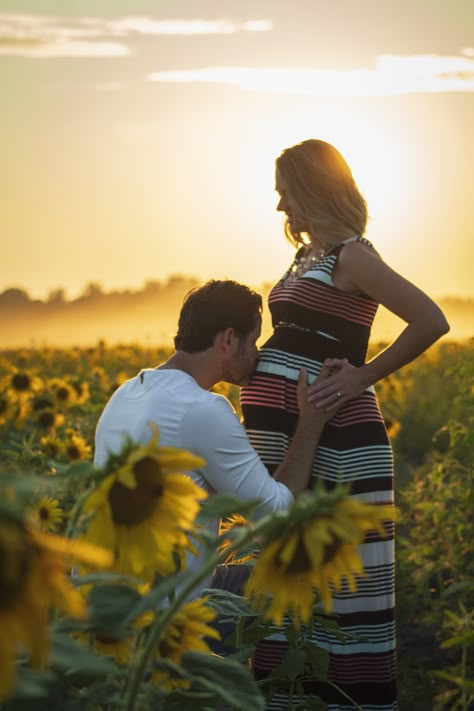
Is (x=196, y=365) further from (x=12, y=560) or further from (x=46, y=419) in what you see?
(x=46, y=419)

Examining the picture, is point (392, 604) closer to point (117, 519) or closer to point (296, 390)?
point (296, 390)

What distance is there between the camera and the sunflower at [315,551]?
0.87 meters

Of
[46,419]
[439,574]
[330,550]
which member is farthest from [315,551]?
[46,419]

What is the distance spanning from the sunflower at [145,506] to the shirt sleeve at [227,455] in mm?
887

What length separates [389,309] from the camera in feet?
8.42

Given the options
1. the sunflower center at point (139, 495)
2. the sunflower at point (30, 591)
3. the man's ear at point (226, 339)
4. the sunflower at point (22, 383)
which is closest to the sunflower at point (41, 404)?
the sunflower at point (22, 383)

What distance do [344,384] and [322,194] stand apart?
1.75 ft

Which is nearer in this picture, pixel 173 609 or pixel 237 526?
pixel 173 609

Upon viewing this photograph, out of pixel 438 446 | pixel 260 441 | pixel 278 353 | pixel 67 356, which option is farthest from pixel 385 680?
pixel 67 356

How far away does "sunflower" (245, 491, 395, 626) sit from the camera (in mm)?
870

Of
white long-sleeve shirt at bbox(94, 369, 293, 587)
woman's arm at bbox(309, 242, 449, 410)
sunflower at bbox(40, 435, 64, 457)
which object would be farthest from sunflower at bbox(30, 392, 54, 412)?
white long-sleeve shirt at bbox(94, 369, 293, 587)

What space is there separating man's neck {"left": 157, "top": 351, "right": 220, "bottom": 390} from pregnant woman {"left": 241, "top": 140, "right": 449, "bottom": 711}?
1.19 feet

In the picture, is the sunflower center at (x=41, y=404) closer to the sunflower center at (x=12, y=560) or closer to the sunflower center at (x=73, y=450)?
the sunflower center at (x=73, y=450)

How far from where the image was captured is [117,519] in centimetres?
99
